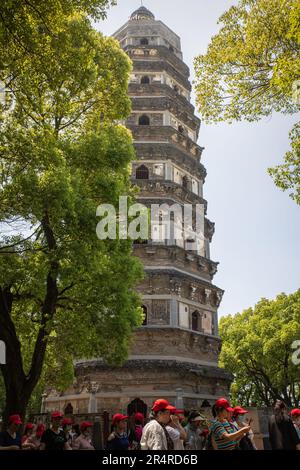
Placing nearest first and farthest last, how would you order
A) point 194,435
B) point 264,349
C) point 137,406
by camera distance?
1. point 194,435
2. point 137,406
3. point 264,349

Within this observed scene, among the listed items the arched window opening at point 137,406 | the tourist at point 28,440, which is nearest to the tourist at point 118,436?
the tourist at point 28,440

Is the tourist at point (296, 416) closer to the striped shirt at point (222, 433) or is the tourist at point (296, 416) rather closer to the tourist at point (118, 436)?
the striped shirt at point (222, 433)

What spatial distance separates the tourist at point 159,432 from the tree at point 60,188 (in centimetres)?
583

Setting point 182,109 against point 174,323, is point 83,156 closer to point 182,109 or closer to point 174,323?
point 174,323

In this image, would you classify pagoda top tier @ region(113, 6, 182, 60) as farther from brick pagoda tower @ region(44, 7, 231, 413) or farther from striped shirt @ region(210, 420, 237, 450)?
striped shirt @ region(210, 420, 237, 450)

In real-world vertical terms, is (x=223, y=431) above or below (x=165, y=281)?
below

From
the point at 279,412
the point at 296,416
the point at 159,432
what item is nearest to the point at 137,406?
the point at 296,416

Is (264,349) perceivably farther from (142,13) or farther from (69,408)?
(142,13)

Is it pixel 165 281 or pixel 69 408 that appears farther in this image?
pixel 165 281

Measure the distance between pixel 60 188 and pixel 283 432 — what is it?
623 centimetres

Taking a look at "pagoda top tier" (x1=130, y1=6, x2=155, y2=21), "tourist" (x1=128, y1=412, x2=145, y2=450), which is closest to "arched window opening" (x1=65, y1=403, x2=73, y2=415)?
"tourist" (x1=128, y1=412, x2=145, y2=450)

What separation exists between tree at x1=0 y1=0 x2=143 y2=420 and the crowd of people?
2744 millimetres

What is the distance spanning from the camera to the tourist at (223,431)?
4781mm

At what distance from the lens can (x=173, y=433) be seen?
167 inches
